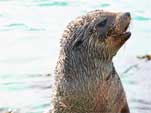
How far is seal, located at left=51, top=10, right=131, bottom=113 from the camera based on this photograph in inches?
288

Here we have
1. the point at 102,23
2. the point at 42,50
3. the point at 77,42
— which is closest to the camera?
the point at 77,42

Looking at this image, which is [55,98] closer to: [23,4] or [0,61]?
[0,61]

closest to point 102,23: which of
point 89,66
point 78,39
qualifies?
point 78,39

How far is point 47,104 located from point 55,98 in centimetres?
267

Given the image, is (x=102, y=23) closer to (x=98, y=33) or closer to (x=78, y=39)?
(x=98, y=33)

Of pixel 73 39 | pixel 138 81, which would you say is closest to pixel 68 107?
pixel 73 39

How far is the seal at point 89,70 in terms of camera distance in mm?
7324

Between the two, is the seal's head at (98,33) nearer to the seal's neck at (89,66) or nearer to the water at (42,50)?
the seal's neck at (89,66)

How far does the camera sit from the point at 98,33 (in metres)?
7.46

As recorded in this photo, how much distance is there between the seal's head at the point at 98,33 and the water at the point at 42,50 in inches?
91.9

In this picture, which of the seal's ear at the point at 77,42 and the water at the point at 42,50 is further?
the water at the point at 42,50

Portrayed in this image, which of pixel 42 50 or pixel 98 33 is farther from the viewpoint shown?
pixel 42 50

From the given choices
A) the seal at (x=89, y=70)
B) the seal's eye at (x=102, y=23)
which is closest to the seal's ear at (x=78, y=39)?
the seal at (x=89, y=70)

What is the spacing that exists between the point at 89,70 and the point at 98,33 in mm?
397
